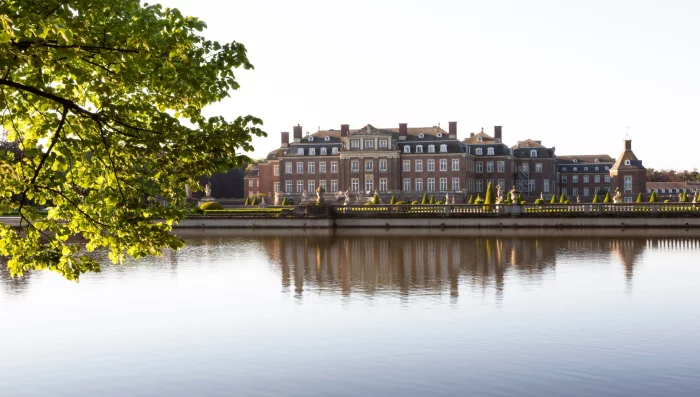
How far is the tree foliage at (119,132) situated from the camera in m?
8.08

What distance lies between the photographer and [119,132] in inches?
343

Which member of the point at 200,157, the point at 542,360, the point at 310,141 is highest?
the point at 310,141

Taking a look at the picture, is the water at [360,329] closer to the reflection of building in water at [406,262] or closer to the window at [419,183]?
the reflection of building in water at [406,262]

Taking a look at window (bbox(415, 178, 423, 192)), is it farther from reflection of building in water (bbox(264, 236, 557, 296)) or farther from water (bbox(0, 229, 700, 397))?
water (bbox(0, 229, 700, 397))

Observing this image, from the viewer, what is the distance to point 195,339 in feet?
41.9

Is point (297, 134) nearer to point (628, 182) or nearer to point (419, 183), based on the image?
point (419, 183)

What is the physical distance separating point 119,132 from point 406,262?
1655cm

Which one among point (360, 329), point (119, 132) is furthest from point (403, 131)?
point (119, 132)

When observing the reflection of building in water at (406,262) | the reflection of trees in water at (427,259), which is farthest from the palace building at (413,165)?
the reflection of building in water at (406,262)

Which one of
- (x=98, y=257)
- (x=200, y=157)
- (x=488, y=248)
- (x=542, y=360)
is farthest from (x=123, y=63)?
(x=488, y=248)

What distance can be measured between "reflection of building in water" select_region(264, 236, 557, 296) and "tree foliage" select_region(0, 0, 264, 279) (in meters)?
9.11

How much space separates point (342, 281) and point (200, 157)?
36.5 ft

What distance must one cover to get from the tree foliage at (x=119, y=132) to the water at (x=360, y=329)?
2280 mm

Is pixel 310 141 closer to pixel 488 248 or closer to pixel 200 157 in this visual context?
pixel 488 248
